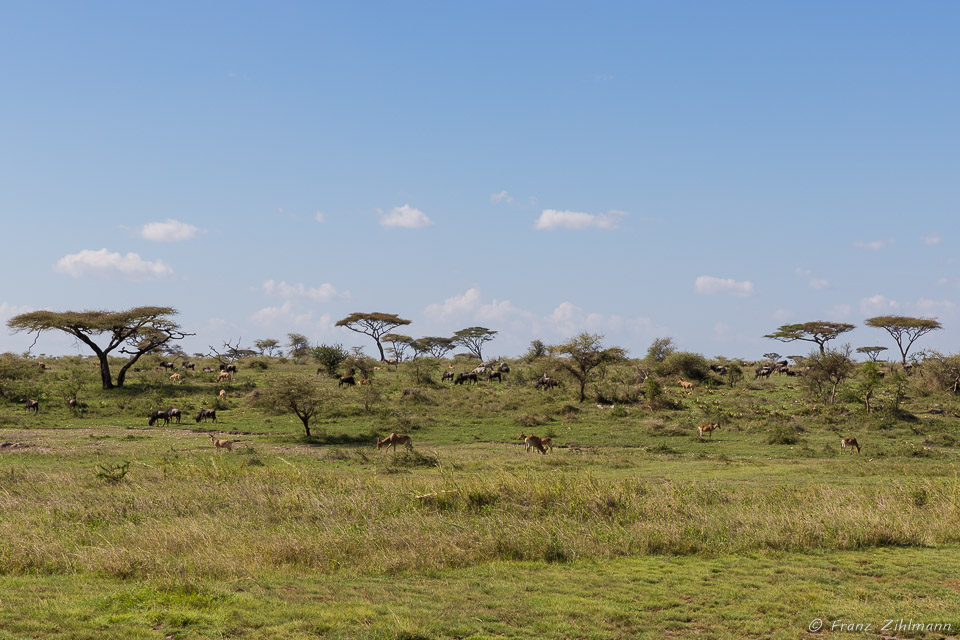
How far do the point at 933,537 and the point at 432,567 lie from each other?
34.4 ft

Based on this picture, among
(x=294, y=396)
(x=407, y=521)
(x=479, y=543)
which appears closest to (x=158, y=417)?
(x=294, y=396)

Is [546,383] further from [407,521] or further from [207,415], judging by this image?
[407,521]

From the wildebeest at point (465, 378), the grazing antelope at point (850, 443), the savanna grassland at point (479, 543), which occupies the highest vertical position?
the wildebeest at point (465, 378)

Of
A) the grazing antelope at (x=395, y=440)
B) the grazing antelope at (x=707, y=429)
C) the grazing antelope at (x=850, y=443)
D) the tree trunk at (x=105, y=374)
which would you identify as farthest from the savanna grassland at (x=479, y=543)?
the tree trunk at (x=105, y=374)

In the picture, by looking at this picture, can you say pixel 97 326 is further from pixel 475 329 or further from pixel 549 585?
pixel 549 585

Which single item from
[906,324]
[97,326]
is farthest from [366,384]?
[906,324]

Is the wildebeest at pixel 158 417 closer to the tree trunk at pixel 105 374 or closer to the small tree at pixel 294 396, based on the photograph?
the small tree at pixel 294 396

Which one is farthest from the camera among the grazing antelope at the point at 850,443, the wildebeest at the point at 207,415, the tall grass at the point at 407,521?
the wildebeest at the point at 207,415

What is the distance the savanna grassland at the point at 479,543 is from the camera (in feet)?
30.8

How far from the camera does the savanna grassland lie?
9375 millimetres

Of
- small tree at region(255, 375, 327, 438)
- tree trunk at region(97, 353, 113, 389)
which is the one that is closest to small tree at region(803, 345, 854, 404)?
small tree at region(255, 375, 327, 438)

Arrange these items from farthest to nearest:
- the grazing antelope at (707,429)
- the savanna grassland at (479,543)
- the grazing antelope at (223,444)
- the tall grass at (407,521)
A: the grazing antelope at (707,429) < the grazing antelope at (223,444) < the tall grass at (407,521) < the savanna grassland at (479,543)

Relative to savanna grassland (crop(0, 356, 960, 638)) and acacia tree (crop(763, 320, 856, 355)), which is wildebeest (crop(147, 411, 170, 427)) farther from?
acacia tree (crop(763, 320, 856, 355))

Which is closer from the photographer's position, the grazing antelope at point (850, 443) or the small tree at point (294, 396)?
the grazing antelope at point (850, 443)
